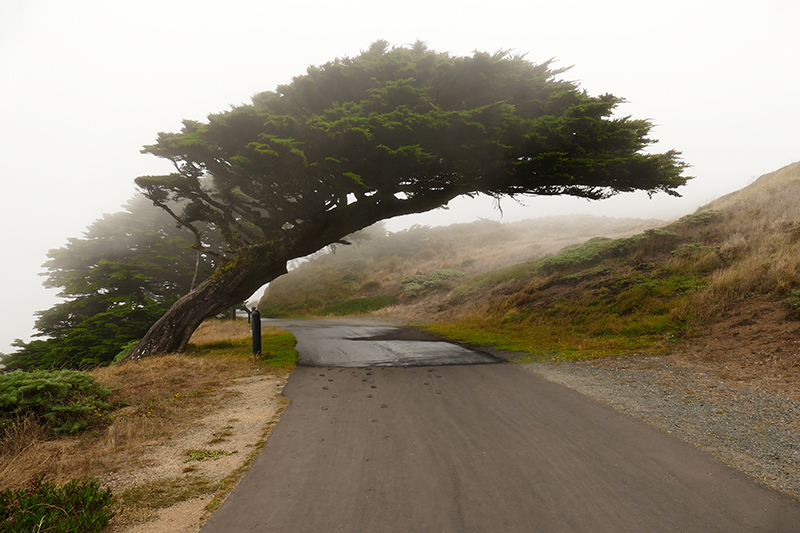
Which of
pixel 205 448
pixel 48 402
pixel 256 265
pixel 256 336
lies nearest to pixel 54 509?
pixel 205 448

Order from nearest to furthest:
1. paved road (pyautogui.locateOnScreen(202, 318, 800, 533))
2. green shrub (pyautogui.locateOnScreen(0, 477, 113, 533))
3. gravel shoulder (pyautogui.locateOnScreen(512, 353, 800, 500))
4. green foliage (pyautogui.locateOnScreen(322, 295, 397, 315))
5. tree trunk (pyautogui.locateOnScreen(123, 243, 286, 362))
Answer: green shrub (pyautogui.locateOnScreen(0, 477, 113, 533)) → paved road (pyautogui.locateOnScreen(202, 318, 800, 533)) → gravel shoulder (pyautogui.locateOnScreen(512, 353, 800, 500)) → tree trunk (pyautogui.locateOnScreen(123, 243, 286, 362)) → green foliage (pyautogui.locateOnScreen(322, 295, 397, 315))

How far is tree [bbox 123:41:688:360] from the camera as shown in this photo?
907 centimetres

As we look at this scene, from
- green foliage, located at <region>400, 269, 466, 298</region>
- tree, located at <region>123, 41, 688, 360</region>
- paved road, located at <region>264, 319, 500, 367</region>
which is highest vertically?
tree, located at <region>123, 41, 688, 360</region>

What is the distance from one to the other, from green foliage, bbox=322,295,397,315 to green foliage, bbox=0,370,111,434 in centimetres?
2318

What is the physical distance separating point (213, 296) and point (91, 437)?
7373 mm

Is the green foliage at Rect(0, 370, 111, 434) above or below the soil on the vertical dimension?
above

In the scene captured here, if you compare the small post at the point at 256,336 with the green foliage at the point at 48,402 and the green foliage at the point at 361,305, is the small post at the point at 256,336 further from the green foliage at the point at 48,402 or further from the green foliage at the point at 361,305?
the green foliage at the point at 361,305

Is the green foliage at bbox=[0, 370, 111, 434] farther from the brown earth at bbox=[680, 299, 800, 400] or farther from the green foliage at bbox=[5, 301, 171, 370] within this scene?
the green foliage at bbox=[5, 301, 171, 370]

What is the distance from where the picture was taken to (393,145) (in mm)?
9344

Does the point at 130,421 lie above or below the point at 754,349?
above

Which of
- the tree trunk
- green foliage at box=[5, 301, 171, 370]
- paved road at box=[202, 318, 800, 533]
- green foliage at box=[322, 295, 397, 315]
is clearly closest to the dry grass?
paved road at box=[202, 318, 800, 533]

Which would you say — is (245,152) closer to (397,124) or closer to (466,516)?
(397,124)

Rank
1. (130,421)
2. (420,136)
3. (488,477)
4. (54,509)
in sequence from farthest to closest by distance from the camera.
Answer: (420,136), (130,421), (488,477), (54,509)

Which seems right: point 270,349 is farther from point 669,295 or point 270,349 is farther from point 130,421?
point 669,295
